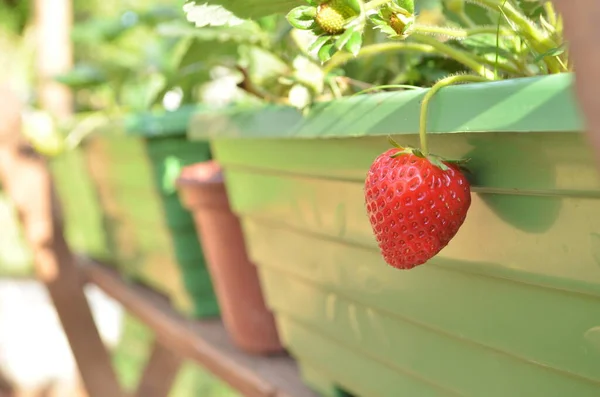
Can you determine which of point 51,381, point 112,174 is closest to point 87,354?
point 51,381

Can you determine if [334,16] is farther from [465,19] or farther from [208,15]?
[465,19]

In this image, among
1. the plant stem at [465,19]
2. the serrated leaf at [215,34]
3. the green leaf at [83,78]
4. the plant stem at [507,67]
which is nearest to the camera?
the plant stem at [507,67]

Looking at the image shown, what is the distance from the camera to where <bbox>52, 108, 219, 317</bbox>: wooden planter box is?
85cm

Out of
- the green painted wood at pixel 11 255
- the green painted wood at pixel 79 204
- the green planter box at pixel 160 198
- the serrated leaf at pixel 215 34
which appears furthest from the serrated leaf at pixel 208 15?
the green painted wood at pixel 11 255

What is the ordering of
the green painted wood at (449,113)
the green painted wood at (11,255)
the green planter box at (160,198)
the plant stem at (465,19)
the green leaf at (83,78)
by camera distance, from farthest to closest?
the green painted wood at (11,255), the green leaf at (83,78), the green planter box at (160,198), the plant stem at (465,19), the green painted wood at (449,113)

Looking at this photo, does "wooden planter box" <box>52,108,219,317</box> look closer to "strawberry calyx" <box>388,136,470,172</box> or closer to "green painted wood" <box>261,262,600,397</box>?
"green painted wood" <box>261,262,600,397</box>

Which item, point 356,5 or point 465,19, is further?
point 465,19

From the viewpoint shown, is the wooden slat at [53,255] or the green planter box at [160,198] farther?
Answer: the wooden slat at [53,255]

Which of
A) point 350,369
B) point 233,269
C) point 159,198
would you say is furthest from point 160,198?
point 350,369

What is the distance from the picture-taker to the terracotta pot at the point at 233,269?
74 centimetres

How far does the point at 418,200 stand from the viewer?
350 mm

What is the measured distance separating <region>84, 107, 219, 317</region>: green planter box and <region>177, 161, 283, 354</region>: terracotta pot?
103mm

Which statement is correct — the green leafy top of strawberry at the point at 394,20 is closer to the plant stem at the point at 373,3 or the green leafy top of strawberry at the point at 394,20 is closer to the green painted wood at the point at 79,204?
the plant stem at the point at 373,3

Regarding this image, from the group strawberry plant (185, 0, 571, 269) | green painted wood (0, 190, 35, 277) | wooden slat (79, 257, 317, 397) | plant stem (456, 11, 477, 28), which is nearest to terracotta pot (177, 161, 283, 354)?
wooden slat (79, 257, 317, 397)
